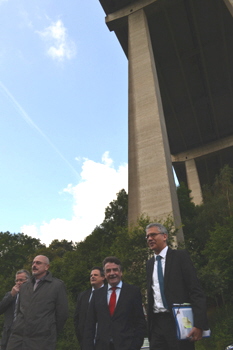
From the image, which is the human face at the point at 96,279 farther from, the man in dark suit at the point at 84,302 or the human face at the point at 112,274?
the human face at the point at 112,274

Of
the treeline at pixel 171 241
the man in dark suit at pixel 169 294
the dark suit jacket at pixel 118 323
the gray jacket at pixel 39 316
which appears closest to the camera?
the man in dark suit at pixel 169 294

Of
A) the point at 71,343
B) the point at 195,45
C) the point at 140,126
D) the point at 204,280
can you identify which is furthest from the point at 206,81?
the point at 71,343

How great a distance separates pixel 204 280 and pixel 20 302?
51.2 ft

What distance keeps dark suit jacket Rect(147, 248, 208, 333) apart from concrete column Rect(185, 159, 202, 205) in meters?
34.9

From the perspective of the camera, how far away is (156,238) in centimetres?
323

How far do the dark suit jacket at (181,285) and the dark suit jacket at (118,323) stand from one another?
0.88 feet

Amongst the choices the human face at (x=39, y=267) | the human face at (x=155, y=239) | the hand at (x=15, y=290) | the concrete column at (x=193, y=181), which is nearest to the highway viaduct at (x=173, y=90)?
the concrete column at (x=193, y=181)

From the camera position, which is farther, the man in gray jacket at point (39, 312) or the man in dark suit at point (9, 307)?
the man in dark suit at point (9, 307)

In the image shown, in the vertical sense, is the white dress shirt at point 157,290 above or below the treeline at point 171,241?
above

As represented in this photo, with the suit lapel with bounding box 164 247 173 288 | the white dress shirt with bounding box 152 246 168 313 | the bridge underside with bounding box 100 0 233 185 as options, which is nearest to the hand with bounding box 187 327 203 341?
the white dress shirt with bounding box 152 246 168 313

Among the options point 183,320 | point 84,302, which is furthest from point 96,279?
point 183,320

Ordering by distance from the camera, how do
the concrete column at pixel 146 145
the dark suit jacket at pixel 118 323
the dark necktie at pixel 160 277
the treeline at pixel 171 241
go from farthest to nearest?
the concrete column at pixel 146 145
the treeline at pixel 171 241
the dark suit jacket at pixel 118 323
the dark necktie at pixel 160 277

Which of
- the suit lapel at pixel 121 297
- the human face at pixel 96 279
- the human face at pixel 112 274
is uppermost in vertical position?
the human face at pixel 112 274

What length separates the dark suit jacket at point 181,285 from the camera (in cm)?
284
